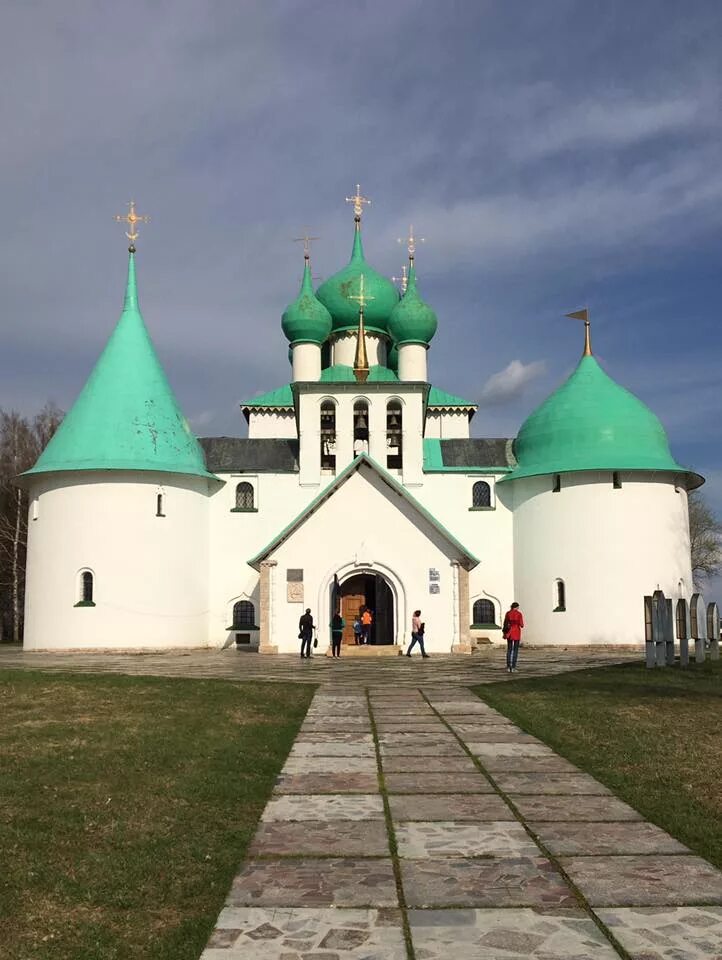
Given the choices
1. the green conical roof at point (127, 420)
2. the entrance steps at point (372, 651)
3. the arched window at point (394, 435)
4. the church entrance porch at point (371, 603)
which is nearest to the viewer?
the entrance steps at point (372, 651)

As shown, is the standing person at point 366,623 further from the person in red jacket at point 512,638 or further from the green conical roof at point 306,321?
the green conical roof at point 306,321

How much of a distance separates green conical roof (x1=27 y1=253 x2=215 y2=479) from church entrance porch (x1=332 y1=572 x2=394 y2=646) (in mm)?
5941

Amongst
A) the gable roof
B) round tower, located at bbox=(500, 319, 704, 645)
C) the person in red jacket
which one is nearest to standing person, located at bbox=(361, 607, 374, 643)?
the gable roof

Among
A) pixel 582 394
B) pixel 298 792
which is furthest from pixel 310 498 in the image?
pixel 298 792

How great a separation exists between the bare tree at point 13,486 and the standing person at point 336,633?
63.3 feet

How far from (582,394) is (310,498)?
32.2 feet

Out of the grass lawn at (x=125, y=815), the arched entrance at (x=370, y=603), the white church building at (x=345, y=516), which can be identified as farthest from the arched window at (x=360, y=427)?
the grass lawn at (x=125, y=815)

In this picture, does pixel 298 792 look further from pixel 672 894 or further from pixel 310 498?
pixel 310 498

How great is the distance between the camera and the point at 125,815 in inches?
249

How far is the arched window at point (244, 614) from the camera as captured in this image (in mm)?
30594

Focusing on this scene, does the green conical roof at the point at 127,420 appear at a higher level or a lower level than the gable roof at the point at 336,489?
higher

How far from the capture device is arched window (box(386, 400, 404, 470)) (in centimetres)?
3123

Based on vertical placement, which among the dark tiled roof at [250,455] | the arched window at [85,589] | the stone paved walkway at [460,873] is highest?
the dark tiled roof at [250,455]

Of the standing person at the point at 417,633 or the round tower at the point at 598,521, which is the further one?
the round tower at the point at 598,521
